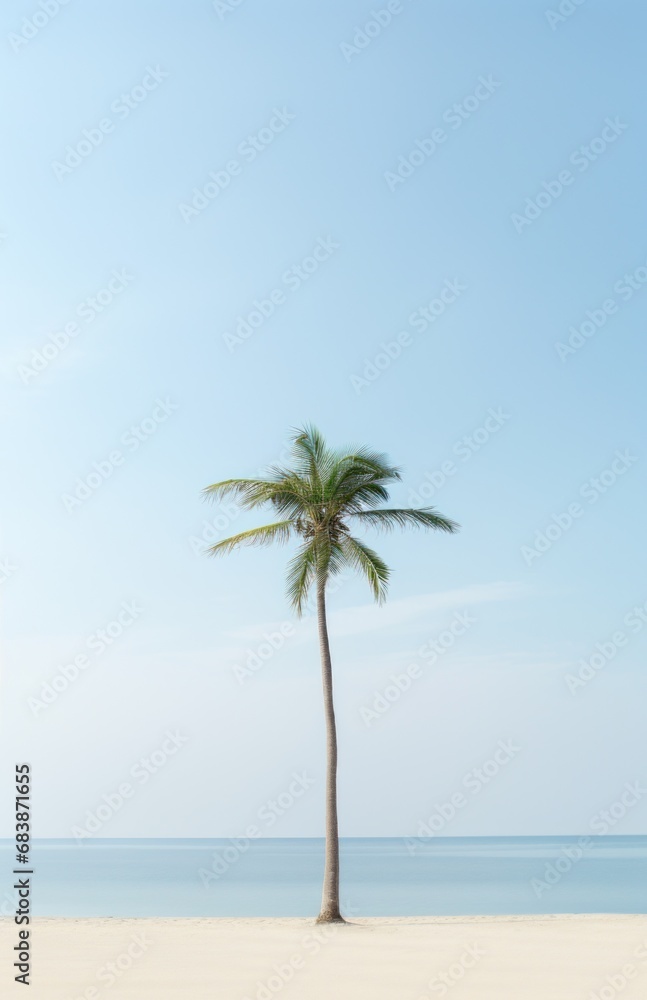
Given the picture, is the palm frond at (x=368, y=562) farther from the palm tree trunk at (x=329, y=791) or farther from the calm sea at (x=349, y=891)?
the calm sea at (x=349, y=891)

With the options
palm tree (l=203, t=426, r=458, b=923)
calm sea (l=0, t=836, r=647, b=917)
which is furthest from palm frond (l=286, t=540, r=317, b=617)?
calm sea (l=0, t=836, r=647, b=917)

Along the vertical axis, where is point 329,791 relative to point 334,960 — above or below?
above

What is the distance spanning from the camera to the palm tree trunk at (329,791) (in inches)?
813

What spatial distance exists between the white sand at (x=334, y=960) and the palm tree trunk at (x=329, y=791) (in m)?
0.56

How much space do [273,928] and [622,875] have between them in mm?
48746

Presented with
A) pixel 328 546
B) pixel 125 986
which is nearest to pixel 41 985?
pixel 125 986

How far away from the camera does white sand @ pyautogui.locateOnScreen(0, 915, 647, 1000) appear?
12.7 meters

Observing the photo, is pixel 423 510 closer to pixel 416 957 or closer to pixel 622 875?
pixel 416 957

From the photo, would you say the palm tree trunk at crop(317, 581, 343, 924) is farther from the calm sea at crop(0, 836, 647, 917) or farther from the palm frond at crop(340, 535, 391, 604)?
the calm sea at crop(0, 836, 647, 917)

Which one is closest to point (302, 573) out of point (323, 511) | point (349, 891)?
point (323, 511)

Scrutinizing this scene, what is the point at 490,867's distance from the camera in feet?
238

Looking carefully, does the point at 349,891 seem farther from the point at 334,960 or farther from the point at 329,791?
the point at 334,960

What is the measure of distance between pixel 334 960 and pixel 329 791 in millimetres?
5943

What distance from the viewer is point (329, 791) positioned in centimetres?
2123
